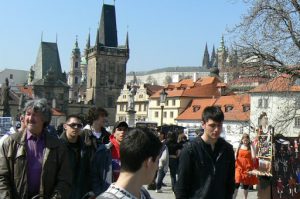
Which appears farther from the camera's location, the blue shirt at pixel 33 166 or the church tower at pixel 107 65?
the church tower at pixel 107 65

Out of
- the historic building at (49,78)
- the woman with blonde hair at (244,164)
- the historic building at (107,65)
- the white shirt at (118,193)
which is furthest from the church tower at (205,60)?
the white shirt at (118,193)

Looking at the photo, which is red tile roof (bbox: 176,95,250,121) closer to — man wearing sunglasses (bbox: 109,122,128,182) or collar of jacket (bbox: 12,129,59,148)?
man wearing sunglasses (bbox: 109,122,128,182)

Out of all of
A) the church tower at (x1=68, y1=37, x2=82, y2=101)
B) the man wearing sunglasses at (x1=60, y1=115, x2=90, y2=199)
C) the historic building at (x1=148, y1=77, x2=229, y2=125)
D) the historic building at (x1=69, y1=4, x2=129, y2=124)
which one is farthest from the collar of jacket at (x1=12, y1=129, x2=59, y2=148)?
the church tower at (x1=68, y1=37, x2=82, y2=101)

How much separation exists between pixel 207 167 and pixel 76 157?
1.70 meters

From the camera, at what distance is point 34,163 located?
445 cm

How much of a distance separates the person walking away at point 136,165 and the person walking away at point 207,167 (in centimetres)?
210

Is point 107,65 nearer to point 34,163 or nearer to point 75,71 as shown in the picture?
point 75,71

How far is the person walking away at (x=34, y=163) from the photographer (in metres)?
4.38

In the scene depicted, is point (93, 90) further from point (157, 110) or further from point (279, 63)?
point (279, 63)

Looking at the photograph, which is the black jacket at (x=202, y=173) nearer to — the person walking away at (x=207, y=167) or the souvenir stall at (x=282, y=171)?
the person walking away at (x=207, y=167)

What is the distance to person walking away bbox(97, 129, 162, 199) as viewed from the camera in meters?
2.61

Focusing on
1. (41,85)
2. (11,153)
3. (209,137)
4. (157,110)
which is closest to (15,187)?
(11,153)

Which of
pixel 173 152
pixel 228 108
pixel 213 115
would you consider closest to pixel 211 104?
pixel 228 108

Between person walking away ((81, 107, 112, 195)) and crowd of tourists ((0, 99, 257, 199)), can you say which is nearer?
crowd of tourists ((0, 99, 257, 199))
